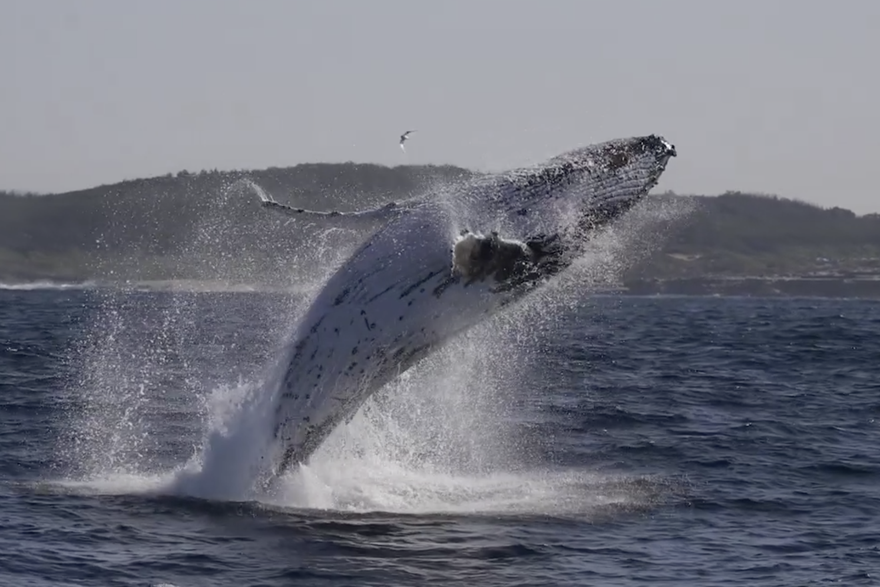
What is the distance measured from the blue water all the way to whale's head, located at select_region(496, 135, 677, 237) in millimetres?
2467

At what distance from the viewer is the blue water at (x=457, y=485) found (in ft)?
43.1

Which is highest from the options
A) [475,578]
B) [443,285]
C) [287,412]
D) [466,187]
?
[466,187]

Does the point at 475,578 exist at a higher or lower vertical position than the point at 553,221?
lower

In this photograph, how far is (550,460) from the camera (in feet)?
64.1

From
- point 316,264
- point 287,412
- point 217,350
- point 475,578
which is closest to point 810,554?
point 475,578

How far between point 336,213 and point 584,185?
9.38ft

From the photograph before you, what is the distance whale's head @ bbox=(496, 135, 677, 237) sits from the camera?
1497 cm

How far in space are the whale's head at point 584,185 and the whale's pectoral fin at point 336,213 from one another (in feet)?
4.03

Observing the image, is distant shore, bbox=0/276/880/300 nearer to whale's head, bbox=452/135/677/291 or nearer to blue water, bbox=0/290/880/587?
blue water, bbox=0/290/880/587

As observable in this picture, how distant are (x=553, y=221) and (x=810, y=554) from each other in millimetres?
4510

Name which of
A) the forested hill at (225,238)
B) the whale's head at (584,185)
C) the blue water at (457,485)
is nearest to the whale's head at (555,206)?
the whale's head at (584,185)

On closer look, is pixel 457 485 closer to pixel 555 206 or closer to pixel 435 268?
pixel 435 268

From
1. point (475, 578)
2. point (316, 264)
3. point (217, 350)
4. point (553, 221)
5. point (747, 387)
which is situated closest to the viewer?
point (475, 578)

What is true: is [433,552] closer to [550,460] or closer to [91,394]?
[550,460]
